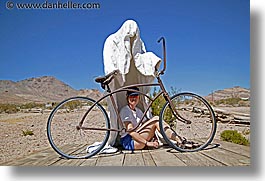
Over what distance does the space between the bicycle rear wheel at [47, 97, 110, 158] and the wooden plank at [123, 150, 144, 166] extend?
245mm

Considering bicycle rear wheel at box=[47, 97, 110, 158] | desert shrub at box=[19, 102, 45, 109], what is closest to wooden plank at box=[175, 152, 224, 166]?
bicycle rear wheel at box=[47, 97, 110, 158]

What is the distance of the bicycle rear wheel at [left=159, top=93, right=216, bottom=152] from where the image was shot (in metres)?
3.22

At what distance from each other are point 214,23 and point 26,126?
220 cm

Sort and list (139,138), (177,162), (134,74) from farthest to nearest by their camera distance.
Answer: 1. (134,74)
2. (139,138)
3. (177,162)

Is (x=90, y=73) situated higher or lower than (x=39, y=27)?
lower

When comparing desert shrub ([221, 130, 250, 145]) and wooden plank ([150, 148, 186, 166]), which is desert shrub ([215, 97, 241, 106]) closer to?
desert shrub ([221, 130, 250, 145])

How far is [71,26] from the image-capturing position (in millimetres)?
→ 3691

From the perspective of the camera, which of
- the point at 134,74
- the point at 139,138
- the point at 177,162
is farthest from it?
the point at 134,74

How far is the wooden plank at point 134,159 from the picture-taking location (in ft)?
9.66

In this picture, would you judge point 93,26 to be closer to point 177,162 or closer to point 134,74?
point 134,74

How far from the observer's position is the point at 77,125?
10.8 ft

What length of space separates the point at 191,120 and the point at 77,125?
3.45 feet

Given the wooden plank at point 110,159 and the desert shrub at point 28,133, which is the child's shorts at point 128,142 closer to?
the wooden plank at point 110,159

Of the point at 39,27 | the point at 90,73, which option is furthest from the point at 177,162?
the point at 39,27
